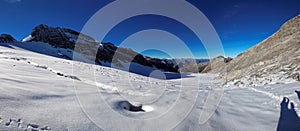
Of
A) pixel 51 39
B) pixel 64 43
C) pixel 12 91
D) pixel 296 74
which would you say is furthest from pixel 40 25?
pixel 296 74

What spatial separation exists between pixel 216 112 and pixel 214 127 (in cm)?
136

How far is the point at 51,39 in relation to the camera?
191ft

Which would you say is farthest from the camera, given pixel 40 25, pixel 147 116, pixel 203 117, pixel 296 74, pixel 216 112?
pixel 40 25

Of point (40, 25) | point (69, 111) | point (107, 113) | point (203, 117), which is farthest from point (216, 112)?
point (40, 25)

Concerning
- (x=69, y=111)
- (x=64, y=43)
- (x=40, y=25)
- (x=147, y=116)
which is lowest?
(x=147, y=116)

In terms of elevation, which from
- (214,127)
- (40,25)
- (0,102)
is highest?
(40,25)

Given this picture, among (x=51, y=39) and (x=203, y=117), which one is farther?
(x=51, y=39)

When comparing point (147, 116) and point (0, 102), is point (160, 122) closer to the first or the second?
point (147, 116)

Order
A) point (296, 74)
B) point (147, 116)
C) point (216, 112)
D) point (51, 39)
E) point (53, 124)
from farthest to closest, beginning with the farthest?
point (51, 39) → point (296, 74) → point (216, 112) → point (147, 116) → point (53, 124)

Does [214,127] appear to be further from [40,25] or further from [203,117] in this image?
[40,25]

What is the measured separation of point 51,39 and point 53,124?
221 feet

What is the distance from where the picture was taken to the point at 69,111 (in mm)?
3818

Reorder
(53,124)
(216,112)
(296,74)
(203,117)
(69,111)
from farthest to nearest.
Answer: (296,74) → (216,112) → (203,117) → (69,111) → (53,124)

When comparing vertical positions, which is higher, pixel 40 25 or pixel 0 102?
pixel 40 25
